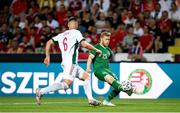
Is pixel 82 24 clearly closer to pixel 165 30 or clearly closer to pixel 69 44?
pixel 165 30

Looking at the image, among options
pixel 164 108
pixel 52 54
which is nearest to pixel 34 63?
pixel 52 54

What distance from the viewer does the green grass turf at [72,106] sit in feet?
52.6

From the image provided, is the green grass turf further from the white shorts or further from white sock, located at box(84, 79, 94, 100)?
the white shorts

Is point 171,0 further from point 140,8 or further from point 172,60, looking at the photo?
point 172,60

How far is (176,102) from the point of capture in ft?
64.1

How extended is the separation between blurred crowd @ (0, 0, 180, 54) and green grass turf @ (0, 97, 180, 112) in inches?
151

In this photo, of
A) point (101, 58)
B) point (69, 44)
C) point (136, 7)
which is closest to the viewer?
point (69, 44)

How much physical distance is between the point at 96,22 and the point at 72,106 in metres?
8.72

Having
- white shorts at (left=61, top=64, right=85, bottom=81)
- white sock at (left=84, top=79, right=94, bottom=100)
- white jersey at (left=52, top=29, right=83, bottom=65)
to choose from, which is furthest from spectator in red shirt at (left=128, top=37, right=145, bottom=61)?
white jersey at (left=52, top=29, right=83, bottom=65)

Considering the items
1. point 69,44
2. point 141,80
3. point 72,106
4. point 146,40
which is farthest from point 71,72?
point 146,40

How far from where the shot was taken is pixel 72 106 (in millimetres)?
17328

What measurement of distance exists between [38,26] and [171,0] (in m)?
4.91

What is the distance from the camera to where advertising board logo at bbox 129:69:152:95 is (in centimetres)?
2113

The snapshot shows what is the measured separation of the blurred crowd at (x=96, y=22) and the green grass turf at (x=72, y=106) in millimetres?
3840
